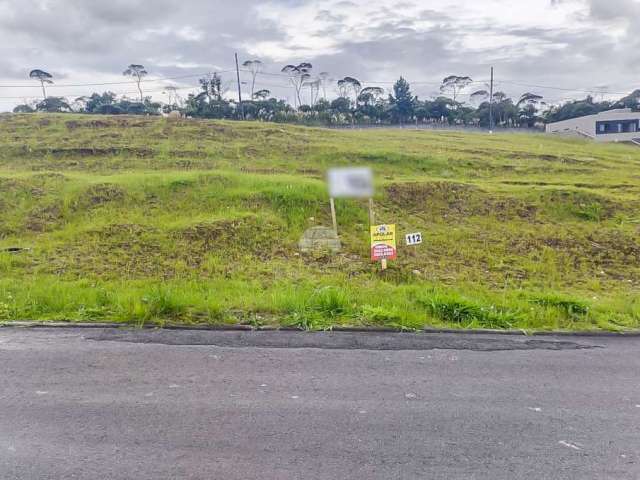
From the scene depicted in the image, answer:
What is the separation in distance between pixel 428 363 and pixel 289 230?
16.4ft

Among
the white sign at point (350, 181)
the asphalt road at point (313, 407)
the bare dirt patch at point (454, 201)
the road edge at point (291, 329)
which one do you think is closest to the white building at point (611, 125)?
the bare dirt patch at point (454, 201)

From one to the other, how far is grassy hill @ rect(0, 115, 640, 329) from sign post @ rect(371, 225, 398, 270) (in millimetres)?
403

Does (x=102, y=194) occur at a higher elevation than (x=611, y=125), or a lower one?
lower

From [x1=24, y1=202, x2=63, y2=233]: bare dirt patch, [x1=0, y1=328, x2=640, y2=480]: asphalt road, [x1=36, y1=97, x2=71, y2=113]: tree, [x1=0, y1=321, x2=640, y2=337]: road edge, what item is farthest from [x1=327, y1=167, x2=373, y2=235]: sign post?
[x1=36, y1=97, x2=71, y2=113]: tree

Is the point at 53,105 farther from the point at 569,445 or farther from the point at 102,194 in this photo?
the point at 569,445

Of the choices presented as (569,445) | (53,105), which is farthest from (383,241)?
(53,105)

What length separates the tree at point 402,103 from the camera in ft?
149

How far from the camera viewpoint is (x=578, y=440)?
272cm

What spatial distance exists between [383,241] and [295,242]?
2210 millimetres

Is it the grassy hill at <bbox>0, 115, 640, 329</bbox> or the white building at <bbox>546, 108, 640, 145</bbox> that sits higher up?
the white building at <bbox>546, 108, 640, 145</bbox>

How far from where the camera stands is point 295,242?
7898 millimetres

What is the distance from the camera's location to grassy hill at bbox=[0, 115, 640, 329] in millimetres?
4996

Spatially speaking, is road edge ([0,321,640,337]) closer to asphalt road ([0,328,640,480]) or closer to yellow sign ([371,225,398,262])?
asphalt road ([0,328,640,480])

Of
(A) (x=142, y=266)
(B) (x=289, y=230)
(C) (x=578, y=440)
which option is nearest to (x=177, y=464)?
(C) (x=578, y=440)
